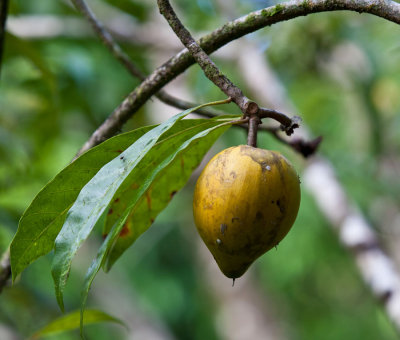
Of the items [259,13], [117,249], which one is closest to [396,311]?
[117,249]

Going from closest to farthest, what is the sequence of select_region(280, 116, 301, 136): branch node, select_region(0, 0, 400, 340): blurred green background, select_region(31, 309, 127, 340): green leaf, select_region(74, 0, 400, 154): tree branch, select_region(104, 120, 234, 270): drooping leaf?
select_region(74, 0, 400, 154): tree branch < select_region(280, 116, 301, 136): branch node < select_region(104, 120, 234, 270): drooping leaf < select_region(31, 309, 127, 340): green leaf < select_region(0, 0, 400, 340): blurred green background

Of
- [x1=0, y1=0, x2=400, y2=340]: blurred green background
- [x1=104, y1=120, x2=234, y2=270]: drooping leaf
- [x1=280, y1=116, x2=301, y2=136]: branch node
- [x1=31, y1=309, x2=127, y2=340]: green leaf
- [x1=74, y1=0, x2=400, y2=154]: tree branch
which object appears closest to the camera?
[x1=74, y1=0, x2=400, y2=154]: tree branch

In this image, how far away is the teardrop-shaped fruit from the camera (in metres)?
0.80

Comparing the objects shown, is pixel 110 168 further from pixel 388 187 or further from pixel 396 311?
pixel 388 187

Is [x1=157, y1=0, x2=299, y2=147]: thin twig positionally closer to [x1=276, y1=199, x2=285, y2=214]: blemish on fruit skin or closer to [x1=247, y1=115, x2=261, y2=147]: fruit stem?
[x1=247, y1=115, x2=261, y2=147]: fruit stem

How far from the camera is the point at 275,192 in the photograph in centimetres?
81

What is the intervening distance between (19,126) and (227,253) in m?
2.42

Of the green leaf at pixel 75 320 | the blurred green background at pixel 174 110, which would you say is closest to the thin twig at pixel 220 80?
the green leaf at pixel 75 320

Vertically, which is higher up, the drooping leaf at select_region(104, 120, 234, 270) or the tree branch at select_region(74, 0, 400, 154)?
the tree branch at select_region(74, 0, 400, 154)

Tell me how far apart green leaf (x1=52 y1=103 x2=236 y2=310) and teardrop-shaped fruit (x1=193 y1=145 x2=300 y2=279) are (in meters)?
0.12

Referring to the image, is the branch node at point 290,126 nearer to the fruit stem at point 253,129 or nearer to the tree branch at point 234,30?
the fruit stem at point 253,129

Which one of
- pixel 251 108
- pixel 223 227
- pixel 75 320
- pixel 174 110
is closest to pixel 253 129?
pixel 251 108

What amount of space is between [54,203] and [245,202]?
32cm

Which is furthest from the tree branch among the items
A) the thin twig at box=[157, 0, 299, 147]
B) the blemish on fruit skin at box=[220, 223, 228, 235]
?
the blemish on fruit skin at box=[220, 223, 228, 235]
